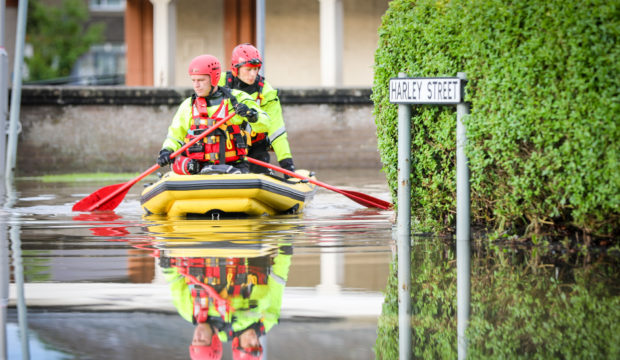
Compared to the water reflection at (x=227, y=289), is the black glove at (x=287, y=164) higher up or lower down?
higher up

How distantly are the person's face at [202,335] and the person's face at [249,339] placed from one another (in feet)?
0.48

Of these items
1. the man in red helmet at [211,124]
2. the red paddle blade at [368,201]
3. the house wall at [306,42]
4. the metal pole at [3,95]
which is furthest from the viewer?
the house wall at [306,42]

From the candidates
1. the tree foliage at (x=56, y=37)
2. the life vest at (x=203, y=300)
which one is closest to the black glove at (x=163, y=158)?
the life vest at (x=203, y=300)

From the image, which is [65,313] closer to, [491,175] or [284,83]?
[491,175]

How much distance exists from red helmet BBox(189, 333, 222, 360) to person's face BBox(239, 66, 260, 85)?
25.8ft

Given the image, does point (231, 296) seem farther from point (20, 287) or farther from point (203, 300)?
point (20, 287)

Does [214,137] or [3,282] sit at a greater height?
[214,137]

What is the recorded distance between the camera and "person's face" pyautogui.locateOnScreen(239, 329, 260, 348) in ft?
18.0

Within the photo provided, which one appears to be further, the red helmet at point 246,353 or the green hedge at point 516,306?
the green hedge at point 516,306

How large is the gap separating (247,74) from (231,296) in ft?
22.0

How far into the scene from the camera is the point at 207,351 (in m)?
5.36

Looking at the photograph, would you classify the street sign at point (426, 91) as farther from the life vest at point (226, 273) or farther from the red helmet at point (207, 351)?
the red helmet at point (207, 351)

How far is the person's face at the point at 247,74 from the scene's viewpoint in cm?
1320

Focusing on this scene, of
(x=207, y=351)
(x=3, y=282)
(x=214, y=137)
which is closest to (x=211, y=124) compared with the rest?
(x=214, y=137)
